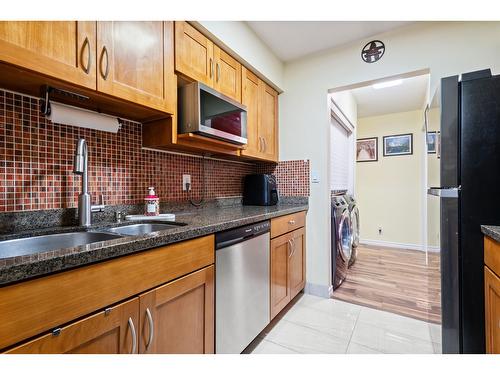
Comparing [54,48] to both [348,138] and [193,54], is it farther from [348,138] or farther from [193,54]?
[348,138]

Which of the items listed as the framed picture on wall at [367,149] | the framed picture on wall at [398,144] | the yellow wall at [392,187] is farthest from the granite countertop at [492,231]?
the framed picture on wall at [367,149]

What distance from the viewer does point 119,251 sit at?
0.80 m

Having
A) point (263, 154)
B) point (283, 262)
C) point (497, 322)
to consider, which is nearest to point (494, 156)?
point (497, 322)

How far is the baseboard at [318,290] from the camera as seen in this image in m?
2.35

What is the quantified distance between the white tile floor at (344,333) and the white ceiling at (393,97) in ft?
8.44

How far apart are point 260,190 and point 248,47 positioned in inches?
50.4

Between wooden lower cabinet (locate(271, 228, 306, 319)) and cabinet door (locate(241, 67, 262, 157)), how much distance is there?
32.3 inches

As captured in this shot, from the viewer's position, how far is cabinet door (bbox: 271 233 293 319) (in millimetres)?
1765

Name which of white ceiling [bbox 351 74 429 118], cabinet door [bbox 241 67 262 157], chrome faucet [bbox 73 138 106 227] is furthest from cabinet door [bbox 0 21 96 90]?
white ceiling [bbox 351 74 429 118]

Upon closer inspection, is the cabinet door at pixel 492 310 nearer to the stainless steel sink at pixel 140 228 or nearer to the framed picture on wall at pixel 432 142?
the framed picture on wall at pixel 432 142

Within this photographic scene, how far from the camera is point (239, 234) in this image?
1.38 meters

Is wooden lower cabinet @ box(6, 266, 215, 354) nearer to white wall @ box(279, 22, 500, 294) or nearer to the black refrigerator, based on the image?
the black refrigerator

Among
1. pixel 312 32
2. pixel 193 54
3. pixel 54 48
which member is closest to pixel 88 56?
pixel 54 48
